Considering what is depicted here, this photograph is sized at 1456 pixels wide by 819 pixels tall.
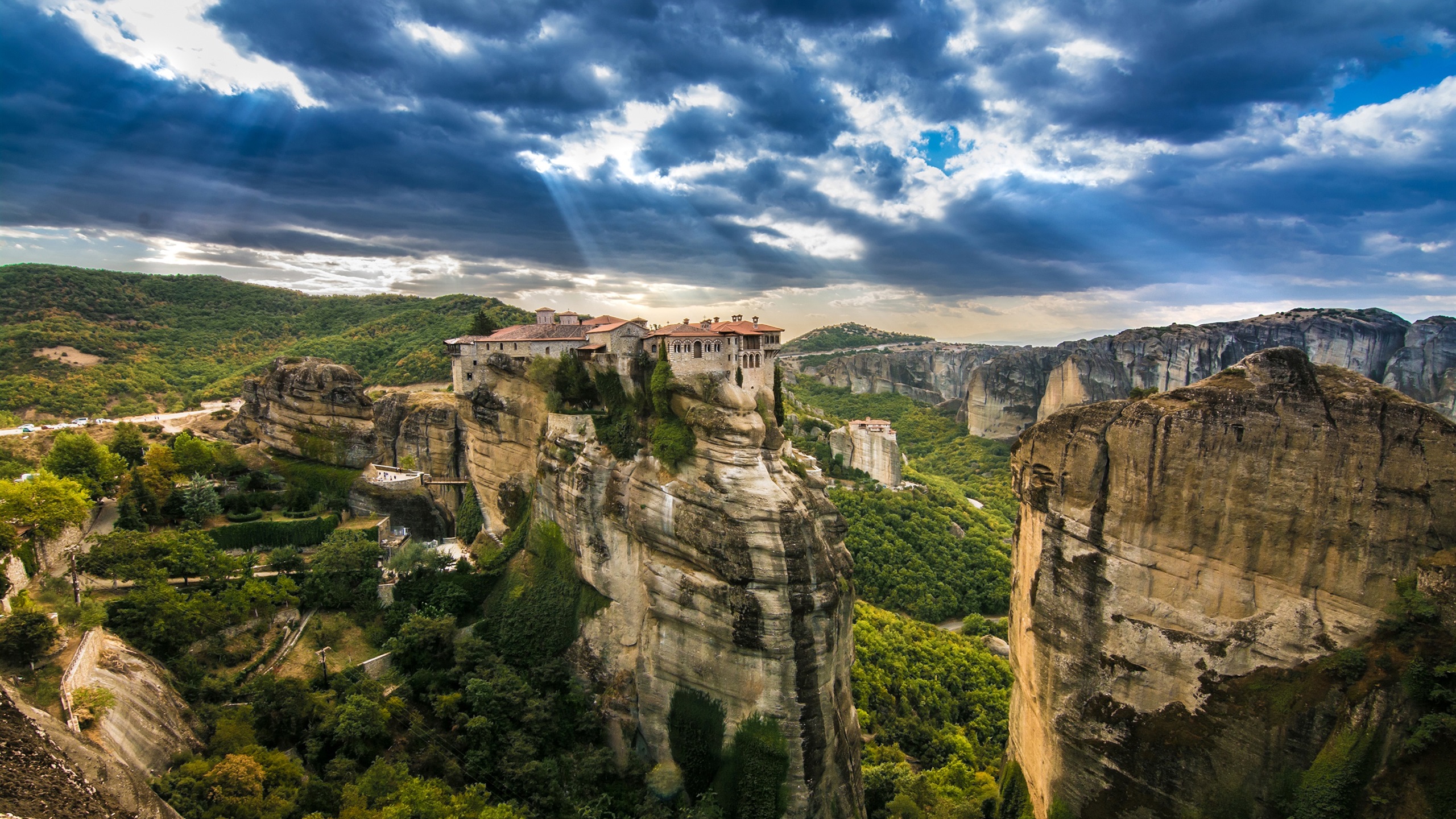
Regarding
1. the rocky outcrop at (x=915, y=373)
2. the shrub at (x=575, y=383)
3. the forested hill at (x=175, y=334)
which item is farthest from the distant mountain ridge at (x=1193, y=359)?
the forested hill at (x=175, y=334)

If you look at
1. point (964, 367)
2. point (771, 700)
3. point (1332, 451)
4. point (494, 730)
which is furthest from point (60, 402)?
point (964, 367)

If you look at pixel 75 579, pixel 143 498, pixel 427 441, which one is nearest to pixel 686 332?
pixel 427 441

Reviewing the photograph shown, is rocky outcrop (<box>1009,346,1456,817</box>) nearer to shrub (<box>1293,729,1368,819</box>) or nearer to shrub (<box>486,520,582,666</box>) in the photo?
shrub (<box>1293,729,1368,819</box>)

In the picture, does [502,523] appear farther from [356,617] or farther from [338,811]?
[338,811]

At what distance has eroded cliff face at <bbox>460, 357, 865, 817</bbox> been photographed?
22.3 meters

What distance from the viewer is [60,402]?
152 feet

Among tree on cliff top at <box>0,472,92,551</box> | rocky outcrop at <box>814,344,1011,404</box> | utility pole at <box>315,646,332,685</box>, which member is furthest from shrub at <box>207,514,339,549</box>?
rocky outcrop at <box>814,344,1011,404</box>

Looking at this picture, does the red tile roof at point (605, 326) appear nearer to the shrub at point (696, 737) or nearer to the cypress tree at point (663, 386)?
the cypress tree at point (663, 386)

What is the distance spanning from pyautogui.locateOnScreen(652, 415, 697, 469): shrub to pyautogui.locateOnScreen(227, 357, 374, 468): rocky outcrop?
22.4 meters

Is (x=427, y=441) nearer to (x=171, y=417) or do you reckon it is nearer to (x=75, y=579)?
(x=75, y=579)

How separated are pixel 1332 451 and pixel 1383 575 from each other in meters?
2.53

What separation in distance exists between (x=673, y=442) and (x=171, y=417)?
4544 cm

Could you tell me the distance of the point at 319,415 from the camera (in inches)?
1464

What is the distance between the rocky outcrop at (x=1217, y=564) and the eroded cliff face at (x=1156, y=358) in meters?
33.3
